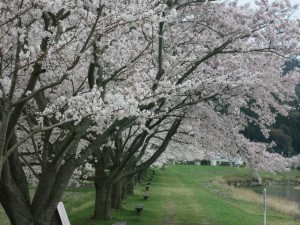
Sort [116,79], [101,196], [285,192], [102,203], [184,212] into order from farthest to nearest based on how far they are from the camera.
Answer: [285,192] → [184,212] → [102,203] → [101,196] → [116,79]

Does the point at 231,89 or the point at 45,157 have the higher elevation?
the point at 231,89

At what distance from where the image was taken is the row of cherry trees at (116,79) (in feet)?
24.6

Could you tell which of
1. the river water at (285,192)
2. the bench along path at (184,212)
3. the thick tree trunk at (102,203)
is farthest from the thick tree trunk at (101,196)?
the river water at (285,192)

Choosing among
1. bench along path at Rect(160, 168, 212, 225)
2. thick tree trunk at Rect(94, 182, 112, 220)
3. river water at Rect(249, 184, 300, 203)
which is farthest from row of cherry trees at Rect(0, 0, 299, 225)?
river water at Rect(249, 184, 300, 203)

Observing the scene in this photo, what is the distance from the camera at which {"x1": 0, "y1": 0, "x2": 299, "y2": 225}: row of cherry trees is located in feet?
24.6

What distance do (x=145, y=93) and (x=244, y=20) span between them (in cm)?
521

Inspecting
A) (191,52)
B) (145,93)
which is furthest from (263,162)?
(145,93)

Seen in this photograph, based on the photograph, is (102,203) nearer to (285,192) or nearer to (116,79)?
(116,79)

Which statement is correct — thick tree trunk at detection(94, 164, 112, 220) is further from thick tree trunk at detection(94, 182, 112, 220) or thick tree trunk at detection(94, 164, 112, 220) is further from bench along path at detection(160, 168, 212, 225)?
bench along path at detection(160, 168, 212, 225)

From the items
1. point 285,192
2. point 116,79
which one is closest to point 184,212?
point 116,79

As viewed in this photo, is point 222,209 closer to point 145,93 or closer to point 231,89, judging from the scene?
point 231,89

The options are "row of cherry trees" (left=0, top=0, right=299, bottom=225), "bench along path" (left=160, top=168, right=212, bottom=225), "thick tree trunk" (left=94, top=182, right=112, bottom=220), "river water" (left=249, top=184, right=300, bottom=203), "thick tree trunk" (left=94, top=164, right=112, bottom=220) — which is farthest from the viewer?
"river water" (left=249, top=184, right=300, bottom=203)

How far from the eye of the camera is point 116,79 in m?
11.3

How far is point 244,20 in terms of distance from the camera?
13.0 metres
